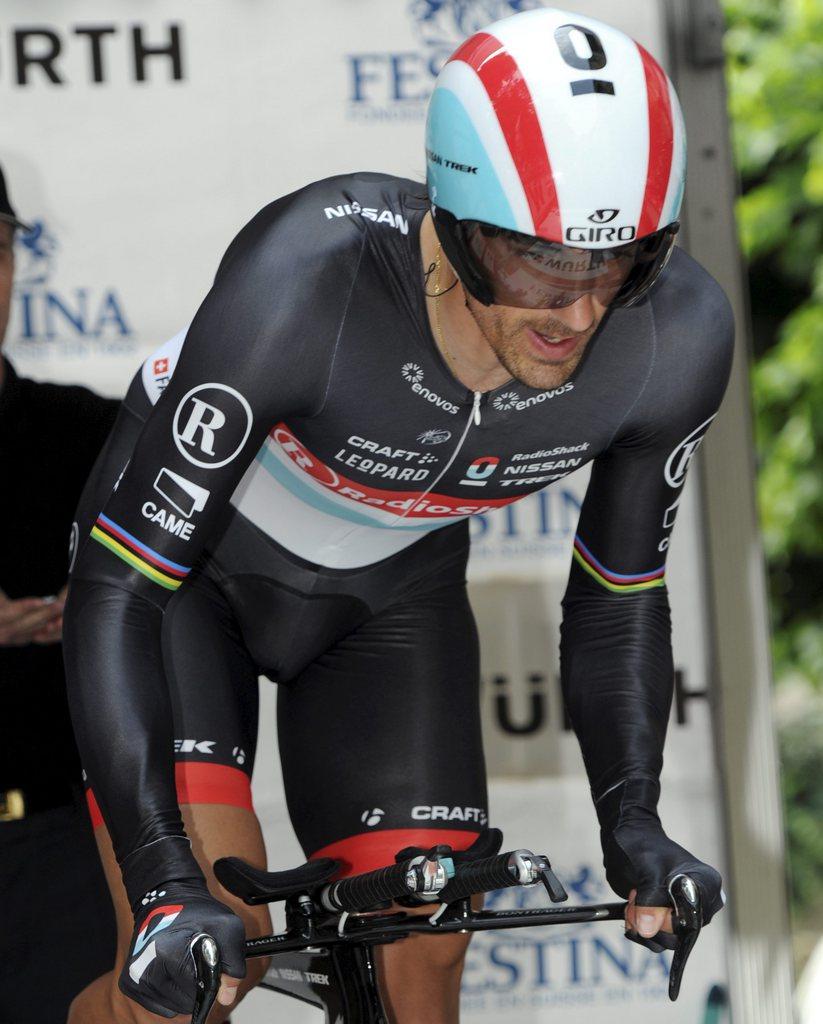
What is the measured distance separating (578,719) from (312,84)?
72.8 inches

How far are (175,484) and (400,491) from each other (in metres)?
0.44

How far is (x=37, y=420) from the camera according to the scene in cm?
337

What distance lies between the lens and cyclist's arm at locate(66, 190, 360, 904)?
1.96m

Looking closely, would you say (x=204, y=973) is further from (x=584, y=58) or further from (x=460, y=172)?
(x=584, y=58)

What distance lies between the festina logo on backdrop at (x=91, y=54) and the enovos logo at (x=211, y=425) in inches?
69.9

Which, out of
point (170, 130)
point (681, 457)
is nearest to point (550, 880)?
point (681, 457)

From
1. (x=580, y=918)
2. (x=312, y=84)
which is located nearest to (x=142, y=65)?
(x=312, y=84)

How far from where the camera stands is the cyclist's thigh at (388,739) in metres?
2.42

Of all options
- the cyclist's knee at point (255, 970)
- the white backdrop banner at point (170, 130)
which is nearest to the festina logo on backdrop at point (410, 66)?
the white backdrop banner at point (170, 130)

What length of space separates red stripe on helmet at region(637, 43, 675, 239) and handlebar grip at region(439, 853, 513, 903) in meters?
0.83

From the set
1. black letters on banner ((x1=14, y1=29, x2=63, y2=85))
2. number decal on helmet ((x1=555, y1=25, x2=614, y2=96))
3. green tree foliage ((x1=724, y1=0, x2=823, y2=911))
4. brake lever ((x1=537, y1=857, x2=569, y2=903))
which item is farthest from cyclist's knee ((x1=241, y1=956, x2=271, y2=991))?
green tree foliage ((x1=724, y1=0, x2=823, y2=911))

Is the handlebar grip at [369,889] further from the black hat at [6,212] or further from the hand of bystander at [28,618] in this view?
the black hat at [6,212]

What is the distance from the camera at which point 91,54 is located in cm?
353

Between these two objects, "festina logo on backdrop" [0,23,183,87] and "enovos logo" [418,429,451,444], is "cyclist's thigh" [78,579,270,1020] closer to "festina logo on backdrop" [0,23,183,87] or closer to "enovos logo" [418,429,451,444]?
"enovos logo" [418,429,451,444]
